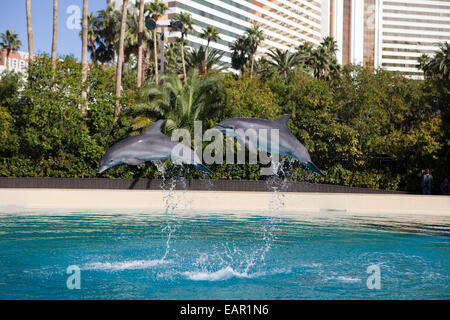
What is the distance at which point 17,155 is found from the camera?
30.5 m

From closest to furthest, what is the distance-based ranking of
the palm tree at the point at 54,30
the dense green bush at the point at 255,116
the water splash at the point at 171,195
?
the water splash at the point at 171,195 < the dense green bush at the point at 255,116 < the palm tree at the point at 54,30

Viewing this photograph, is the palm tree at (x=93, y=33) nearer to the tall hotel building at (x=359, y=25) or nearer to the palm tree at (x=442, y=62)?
the palm tree at (x=442, y=62)

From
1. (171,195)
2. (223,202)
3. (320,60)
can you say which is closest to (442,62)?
(320,60)

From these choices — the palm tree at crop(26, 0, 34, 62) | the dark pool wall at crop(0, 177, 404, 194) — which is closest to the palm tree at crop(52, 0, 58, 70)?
the palm tree at crop(26, 0, 34, 62)

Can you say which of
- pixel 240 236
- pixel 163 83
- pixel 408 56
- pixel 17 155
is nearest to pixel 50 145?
pixel 17 155

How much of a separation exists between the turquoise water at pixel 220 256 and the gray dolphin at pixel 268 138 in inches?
96.2

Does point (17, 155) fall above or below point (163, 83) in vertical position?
below

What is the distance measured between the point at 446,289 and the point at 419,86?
2521 centimetres

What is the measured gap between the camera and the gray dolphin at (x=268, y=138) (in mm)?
8539

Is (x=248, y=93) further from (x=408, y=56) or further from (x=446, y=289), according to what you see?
(x=408, y=56)

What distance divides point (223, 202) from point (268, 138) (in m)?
13.3

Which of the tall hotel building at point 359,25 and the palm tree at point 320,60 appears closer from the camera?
the palm tree at point 320,60

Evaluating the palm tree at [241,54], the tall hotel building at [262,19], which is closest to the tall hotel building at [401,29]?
the tall hotel building at [262,19]

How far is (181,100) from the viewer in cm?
2891
